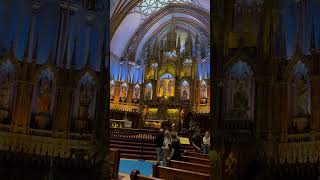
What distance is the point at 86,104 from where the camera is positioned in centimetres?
805

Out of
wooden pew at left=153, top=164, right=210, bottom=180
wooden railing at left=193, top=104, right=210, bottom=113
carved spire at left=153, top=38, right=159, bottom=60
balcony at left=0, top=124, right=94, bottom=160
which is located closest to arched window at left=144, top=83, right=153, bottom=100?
carved spire at left=153, top=38, right=159, bottom=60

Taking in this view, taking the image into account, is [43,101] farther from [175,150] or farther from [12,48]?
[175,150]

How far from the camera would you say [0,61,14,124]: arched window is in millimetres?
7367

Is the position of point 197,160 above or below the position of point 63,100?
below

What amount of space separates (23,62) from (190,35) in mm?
20996

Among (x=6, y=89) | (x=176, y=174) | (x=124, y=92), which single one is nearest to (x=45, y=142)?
(x=6, y=89)

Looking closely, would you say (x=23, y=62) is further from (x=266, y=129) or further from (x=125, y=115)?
(x=125, y=115)

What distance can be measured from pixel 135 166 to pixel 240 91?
6.51 m

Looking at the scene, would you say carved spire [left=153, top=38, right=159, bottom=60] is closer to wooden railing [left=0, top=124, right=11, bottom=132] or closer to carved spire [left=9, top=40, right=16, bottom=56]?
carved spire [left=9, top=40, right=16, bottom=56]

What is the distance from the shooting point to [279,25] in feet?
21.9

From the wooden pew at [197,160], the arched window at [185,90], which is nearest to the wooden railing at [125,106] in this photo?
the arched window at [185,90]

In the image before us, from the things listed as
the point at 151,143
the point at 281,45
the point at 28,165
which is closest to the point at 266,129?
the point at 281,45

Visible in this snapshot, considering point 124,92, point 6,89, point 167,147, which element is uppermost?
point 124,92

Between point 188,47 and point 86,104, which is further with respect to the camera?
point 188,47
